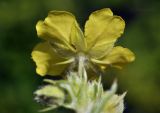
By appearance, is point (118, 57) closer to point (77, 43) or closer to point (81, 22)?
point (77, 43)

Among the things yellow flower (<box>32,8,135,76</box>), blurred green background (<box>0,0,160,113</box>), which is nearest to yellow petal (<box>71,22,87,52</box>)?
yellow flower (<box>32,8,135,76</box>)

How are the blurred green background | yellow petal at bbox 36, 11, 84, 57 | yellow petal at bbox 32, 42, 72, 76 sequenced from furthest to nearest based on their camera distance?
the blurred green background < yellow petal at bbox 32, 42, 72, 76 < yellow petal at bbox 36, 11, 84, 57

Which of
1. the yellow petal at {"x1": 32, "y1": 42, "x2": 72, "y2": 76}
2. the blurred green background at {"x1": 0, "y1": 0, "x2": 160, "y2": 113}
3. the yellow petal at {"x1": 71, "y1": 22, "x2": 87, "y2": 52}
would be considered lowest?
the blurred green background at {"x1": 0, "y1": 0, "x2": 160, "y2": 113}

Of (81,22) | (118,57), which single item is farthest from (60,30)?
(81,22)

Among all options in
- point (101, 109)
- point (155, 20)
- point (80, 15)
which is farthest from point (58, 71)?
point (80, 15)

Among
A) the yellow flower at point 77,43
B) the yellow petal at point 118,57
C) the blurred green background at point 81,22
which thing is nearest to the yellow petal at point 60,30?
the yellow flower at point 77,43

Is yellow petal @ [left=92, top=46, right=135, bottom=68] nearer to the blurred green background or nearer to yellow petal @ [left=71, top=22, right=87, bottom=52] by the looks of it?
yellow petal @ [left=71, top=22, right=87, bottom=52]

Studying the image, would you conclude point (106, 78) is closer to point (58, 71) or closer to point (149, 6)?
point (149, 6)
